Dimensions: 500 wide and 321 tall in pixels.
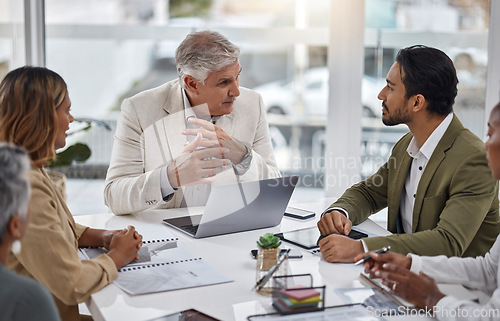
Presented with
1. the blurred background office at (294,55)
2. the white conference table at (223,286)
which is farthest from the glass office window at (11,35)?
the white conference table at (223,286)

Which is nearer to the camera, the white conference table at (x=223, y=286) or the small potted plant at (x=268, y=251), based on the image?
the white conference table at (x=223, y=286)

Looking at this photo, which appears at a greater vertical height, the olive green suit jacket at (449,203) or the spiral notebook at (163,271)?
the olive green suit jacket at (449,203)

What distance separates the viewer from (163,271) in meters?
1.51

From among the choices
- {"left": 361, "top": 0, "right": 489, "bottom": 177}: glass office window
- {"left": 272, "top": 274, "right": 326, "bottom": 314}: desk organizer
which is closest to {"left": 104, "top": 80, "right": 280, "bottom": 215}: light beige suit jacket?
{"left": 272, "top": 274, "right": 326, "bottom": 314}: desk organizer

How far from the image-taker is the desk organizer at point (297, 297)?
124 centimetres

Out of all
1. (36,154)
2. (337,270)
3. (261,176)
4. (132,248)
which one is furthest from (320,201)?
(36,154)

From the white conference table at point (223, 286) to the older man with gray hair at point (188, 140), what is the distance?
198mm

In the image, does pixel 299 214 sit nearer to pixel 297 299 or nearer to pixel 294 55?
pixel 297 299

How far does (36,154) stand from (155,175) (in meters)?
0.74

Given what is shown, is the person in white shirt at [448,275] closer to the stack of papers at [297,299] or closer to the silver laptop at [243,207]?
the stack of papers at [297,299]

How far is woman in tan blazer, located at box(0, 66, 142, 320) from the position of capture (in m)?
1.33

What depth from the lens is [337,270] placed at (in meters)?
1.55

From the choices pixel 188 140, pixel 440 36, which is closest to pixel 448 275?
pixel 188 140

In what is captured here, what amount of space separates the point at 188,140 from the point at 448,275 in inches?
50.7
